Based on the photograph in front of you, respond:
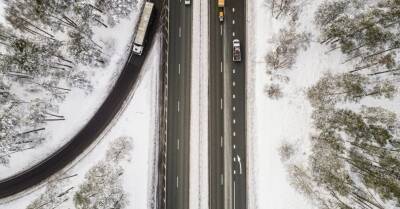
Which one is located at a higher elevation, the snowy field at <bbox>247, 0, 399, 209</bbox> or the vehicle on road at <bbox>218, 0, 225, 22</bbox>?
the vehicle on road at <bbox>218, 0, 225, 22</bbox>

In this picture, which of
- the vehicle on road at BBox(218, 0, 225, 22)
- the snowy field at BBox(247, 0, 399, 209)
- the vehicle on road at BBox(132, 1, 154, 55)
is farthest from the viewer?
the vehicle on road at BBox(218, 0, 225, 22)

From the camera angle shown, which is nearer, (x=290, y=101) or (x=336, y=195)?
(x=336, y=195)

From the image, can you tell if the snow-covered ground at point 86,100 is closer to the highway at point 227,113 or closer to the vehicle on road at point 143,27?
the vehicle on road at point 143,27

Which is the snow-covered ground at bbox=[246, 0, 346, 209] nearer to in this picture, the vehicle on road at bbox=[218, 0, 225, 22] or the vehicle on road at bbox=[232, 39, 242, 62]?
the vehicle on road at bbox=[232, 39, 242, 62]

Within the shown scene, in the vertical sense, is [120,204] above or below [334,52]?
below

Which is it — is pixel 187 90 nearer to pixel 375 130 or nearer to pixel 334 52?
pixel 334 52

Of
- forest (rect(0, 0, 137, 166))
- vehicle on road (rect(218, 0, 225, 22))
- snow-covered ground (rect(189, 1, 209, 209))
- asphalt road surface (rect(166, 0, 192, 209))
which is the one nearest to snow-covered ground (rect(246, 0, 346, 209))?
vehicle on road (rect(218, 0, 225, 22))

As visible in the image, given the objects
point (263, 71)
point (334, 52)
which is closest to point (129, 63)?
point (263, 71)
